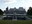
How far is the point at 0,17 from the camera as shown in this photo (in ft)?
33.7

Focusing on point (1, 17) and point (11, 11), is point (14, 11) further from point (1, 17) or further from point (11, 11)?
point (1, 17)

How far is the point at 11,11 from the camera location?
1534cm

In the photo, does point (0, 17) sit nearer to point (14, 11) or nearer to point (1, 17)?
point (1, 17)

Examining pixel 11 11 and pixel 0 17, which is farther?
pixel 11 11

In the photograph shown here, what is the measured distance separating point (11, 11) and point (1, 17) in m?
5.20

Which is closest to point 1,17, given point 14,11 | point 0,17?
point 0,17

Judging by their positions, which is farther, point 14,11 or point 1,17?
point 14,11

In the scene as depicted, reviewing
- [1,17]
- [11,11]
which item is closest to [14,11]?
[11,11]

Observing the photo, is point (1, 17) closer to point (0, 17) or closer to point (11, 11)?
point (0, 17)

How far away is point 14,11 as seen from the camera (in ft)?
48.5

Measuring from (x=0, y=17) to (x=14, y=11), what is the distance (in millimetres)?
4867

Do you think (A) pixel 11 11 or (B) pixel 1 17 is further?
(A) pixel 11 11

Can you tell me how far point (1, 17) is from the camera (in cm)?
1029

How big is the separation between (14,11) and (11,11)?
0.79 m
